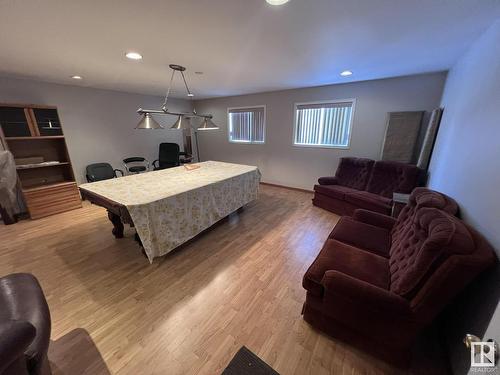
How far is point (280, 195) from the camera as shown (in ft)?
14.6

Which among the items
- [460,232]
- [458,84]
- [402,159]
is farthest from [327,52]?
[402,159]

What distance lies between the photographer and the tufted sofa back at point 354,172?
11.5ft

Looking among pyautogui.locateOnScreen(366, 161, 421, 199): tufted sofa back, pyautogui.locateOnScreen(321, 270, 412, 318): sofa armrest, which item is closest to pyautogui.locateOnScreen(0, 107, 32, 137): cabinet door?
pyautogui.locateOnScreen(321, 270, 412, 318): sofa armrest

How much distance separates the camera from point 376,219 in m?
2.17

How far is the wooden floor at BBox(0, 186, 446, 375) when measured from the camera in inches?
50.5

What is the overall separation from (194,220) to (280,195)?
2.46 meters

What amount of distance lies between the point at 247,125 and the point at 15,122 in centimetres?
428

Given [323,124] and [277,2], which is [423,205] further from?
[323,124]

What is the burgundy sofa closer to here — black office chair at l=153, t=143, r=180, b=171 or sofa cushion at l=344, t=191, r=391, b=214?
sofa cushion at l=344, t=191, r=391, b=214

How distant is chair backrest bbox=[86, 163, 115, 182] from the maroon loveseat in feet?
14.3

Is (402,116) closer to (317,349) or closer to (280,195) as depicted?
(280,195)

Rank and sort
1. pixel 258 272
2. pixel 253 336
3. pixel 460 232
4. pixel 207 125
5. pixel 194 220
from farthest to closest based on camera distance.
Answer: pixel 207 125 → pixel 194 220 → pixel 258 272 → pixel 253 336 → pixel 460 232

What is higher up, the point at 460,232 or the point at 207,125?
the point at 207,125

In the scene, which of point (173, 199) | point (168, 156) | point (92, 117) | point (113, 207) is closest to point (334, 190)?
point (173, 199)
